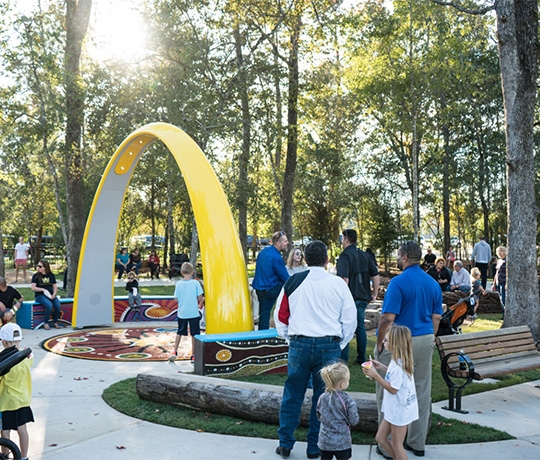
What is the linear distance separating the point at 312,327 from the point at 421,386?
3.97 ft

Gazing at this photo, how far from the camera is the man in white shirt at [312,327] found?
14.8 ft

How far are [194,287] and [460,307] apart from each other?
507 centimetres

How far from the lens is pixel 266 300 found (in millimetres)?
8773

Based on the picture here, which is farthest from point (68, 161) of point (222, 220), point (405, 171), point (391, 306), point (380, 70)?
point (405, 171)

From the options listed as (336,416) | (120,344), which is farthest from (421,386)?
(120,344)

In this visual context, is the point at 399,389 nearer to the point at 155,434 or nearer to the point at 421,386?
the point at 421,386

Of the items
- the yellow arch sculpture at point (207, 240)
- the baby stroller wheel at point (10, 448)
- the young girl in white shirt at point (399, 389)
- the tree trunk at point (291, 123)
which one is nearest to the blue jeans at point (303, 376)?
the young girl in white shirt at point (399, 389)

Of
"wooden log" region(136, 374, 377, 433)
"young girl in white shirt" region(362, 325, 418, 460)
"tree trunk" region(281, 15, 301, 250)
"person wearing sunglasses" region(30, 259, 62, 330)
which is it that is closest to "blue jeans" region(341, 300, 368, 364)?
"wooden log" region(136, 374, 377, 433)

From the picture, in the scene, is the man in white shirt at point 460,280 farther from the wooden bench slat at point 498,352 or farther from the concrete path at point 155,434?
the concrete path at point 155,434

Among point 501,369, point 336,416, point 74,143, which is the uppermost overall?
point 74,143

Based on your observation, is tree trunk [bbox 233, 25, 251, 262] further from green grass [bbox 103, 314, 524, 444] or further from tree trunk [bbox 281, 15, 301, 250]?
green grass [bbox 103, 314, 524, 444]

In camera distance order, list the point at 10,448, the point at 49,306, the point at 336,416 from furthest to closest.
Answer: the point at 49,306 < the point at 10,448 < the point at 336,416

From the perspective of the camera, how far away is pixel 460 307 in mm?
10125

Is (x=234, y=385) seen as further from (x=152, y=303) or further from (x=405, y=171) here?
(x=405, y=171)
